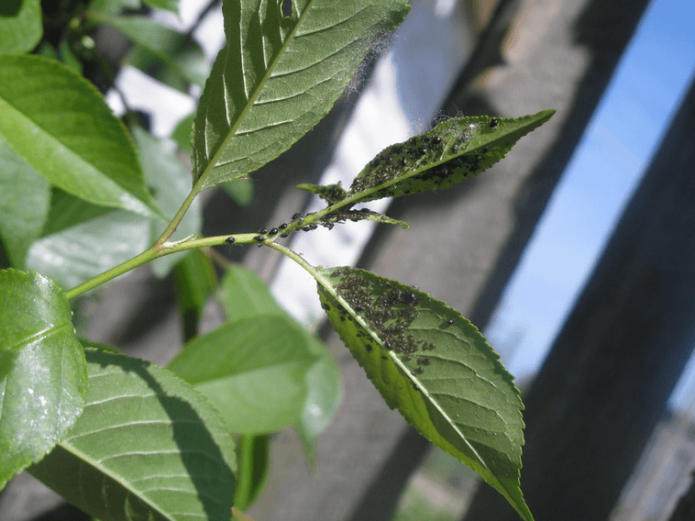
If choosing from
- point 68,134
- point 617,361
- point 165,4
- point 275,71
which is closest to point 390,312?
point 275,71

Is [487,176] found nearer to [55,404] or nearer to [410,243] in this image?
[410,243]

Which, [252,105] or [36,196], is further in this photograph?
[36,196]

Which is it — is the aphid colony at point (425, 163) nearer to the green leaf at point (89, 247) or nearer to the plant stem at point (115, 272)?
the plant stem at point (115, 272)

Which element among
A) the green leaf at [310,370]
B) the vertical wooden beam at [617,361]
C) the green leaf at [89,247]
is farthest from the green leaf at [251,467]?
the vertical wooden beam at [617,361]

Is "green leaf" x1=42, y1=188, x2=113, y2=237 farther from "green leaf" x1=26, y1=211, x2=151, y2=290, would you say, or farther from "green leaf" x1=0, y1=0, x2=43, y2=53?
"green leaf" x1=0, y1=0, x2=43, y2=53

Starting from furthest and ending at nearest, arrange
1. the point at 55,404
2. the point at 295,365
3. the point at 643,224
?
the point at 643,224 < the point at 295,365 < the point at 55,404

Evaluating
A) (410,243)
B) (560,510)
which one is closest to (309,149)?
(410,243)

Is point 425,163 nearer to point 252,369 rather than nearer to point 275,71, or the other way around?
point 275,71
